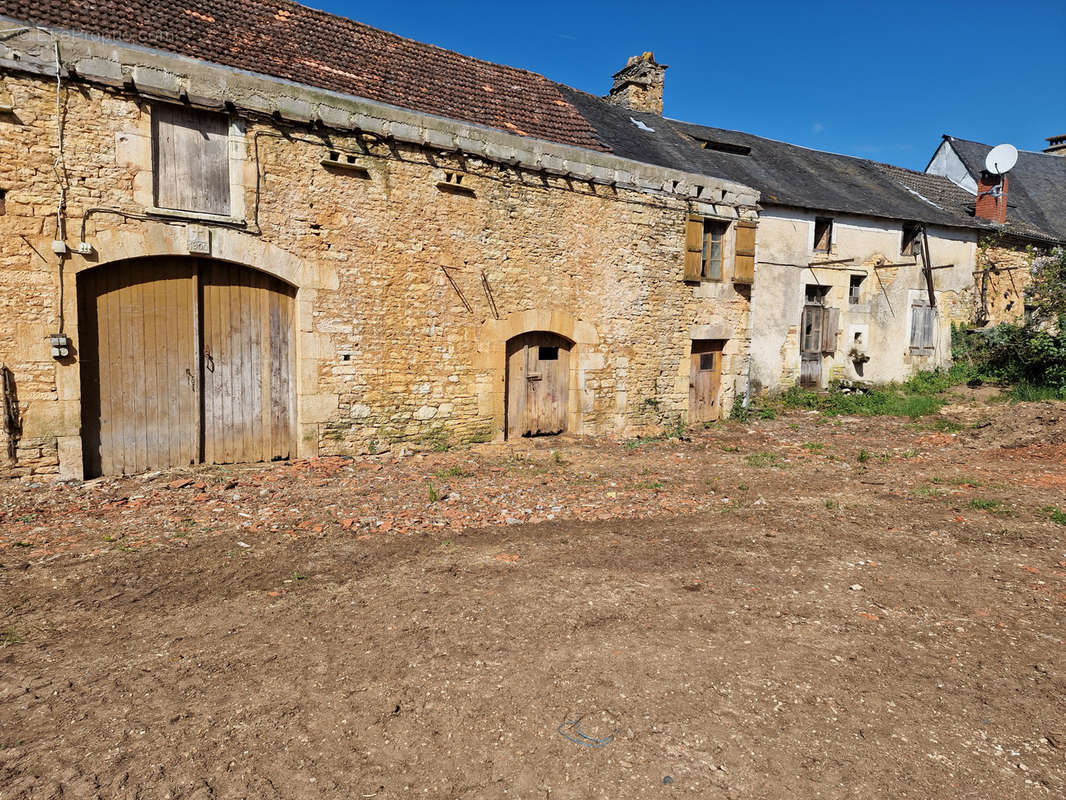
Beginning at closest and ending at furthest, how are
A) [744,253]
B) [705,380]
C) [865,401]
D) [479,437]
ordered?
1. [479,437]
2. [744,253]
3. [705,380]
4. [865,401]

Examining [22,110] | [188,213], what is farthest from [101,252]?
[22,110]

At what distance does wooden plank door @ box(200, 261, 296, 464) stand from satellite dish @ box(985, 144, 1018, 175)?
1886 cm

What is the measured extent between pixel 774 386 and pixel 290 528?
38.2 feet

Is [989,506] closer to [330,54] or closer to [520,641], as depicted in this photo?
[520,641]

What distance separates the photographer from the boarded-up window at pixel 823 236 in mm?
14680

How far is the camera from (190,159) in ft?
23.1

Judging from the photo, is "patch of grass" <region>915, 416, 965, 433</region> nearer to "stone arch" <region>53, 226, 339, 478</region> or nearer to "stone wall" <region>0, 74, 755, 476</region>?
"stone wall" <region>0, 74, 755, 476</region>

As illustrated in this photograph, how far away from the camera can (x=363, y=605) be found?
13.9ft

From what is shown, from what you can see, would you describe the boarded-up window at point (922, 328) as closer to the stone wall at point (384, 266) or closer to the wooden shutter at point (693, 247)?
the stone wall at point (384, 266)

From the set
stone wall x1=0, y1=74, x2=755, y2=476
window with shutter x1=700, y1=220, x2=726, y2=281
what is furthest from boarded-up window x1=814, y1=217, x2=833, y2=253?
window with shutter x1=700, y1=220, x2=726, y2=281

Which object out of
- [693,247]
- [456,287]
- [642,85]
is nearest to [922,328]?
[693,247]

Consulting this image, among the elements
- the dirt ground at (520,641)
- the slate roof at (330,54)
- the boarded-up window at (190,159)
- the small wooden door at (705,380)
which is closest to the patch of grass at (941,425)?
the small wooden door at (705,380)

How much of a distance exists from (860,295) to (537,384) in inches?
396

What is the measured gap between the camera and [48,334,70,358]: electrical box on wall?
636 cm
